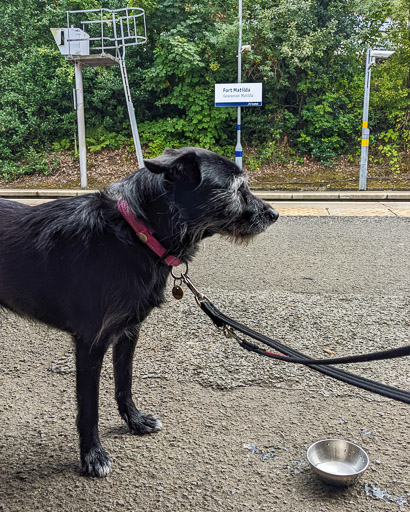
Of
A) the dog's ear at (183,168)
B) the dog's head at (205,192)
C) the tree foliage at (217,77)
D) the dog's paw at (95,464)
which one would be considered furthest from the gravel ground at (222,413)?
the tree foliage at (217,77)

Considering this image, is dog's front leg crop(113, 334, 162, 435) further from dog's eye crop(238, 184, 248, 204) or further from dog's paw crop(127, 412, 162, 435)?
dog's eye crop(238, 184, 248, 204)

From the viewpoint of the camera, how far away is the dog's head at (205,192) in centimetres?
228

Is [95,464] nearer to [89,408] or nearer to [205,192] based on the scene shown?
[89,408]

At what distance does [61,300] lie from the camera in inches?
93.0

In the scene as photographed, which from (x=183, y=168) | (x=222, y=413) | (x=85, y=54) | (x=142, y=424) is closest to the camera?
(x=183, y=168)

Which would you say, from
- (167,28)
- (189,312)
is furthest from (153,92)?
(189,312)

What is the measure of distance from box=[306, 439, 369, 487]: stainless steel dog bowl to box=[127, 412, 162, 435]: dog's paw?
891mm

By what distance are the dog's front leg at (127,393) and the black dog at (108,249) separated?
33 cm

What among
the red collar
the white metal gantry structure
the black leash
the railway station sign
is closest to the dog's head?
the red collar

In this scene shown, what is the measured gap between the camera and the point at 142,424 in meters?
2.73

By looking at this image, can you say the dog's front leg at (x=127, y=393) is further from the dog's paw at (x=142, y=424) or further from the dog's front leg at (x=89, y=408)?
the dog's front leg at (x=89, y=408)

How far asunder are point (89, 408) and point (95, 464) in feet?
0.92

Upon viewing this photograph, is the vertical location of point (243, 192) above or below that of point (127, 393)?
above

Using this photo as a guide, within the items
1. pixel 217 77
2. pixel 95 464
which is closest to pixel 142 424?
pixel 95 464
